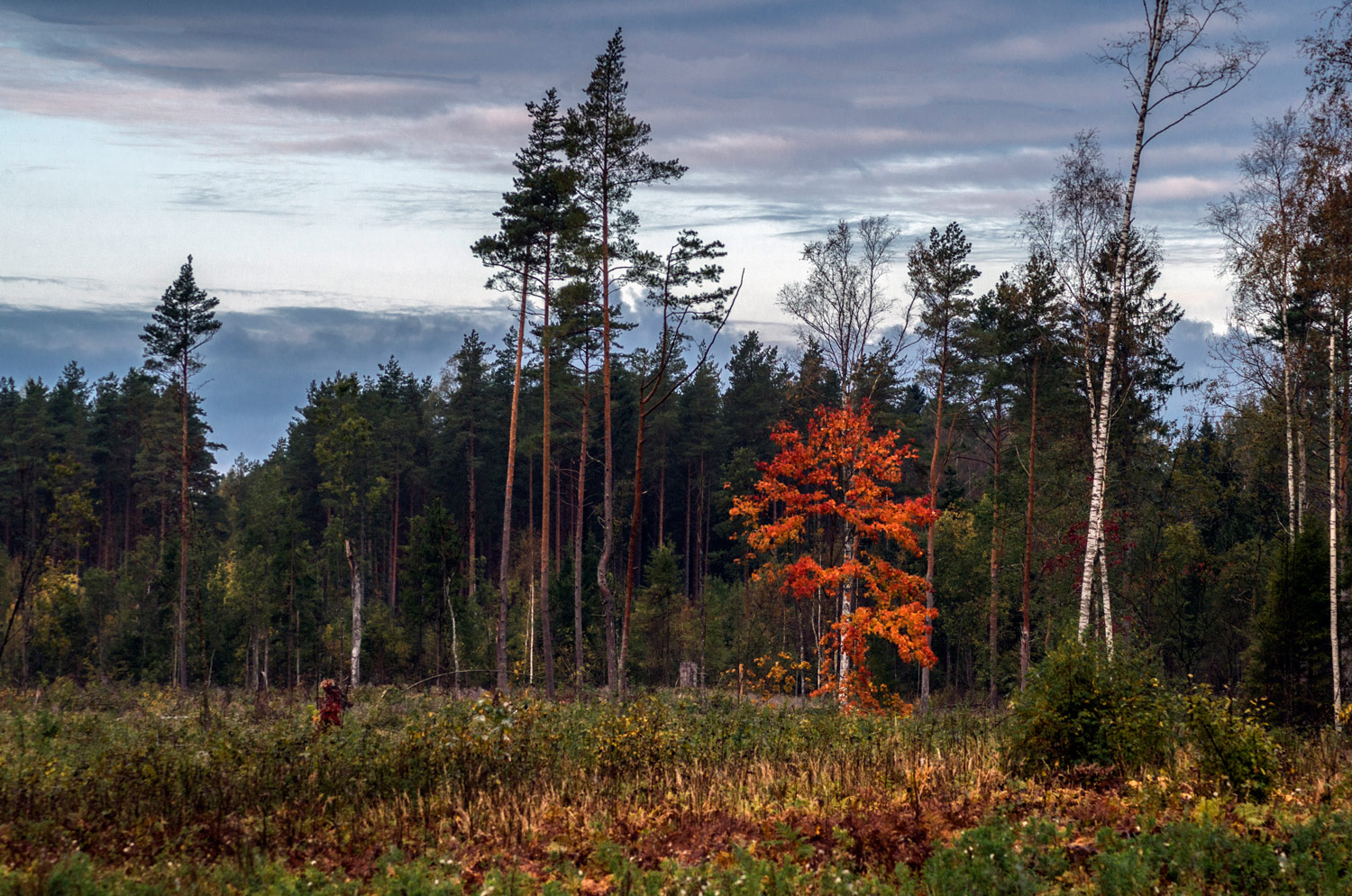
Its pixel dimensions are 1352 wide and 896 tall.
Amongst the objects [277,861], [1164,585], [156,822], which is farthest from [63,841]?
[1164,585]

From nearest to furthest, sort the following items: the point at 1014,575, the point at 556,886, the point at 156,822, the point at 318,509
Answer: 1. the point at 556,886
2. the point at 156,822
3. the point at 1014,575
4. the point at 318,509

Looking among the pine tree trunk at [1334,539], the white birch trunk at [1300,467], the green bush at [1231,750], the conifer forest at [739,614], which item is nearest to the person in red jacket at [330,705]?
the conifer forest at [739,614]

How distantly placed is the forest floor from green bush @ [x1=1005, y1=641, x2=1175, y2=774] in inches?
11.3

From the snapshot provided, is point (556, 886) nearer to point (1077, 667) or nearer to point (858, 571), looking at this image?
point (1077, 667)

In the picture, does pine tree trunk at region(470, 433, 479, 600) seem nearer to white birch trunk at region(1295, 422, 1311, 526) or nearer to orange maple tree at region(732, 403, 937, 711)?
orange maple tree at region(732, 403, 937, 711)

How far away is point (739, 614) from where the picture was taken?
44.2 m

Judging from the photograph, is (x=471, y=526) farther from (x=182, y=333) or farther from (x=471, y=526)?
(x=182, y=333)

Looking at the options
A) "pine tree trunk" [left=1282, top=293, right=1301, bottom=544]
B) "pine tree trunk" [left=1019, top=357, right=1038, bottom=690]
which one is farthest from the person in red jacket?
"pine tree trunk" [left=1019, top=357, right=1038, bottom=690]

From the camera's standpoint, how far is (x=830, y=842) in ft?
22.3

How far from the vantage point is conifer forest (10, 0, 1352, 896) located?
22.5 feet

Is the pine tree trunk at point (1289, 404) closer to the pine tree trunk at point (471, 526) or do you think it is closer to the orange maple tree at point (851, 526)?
the orange maple tree at point (851, 526)

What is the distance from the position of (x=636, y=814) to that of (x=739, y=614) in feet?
121

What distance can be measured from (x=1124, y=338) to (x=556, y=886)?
21.3m

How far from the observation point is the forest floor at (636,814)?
5.84m
